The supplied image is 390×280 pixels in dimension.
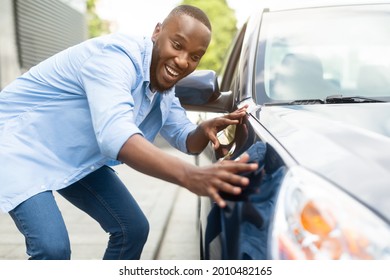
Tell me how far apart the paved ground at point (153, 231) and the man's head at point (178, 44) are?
180 cm

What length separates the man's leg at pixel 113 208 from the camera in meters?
2.22

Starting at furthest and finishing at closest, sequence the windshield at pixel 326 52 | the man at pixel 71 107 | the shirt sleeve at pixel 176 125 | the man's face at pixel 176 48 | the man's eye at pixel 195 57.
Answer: the shirt sleeve at pixel 176 125 < the windshield at pixel 326 52 < the man's eye at pixel 195 57 < the man's face at pixel 176 48 < the man at pixel 71 107

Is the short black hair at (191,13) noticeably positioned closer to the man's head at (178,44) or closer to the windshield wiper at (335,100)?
the man's head at (178,44)

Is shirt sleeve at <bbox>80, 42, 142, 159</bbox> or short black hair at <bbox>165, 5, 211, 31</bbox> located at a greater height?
short black hair at <bbox>165, 5, 211, 31</bbox>

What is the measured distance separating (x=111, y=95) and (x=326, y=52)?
1.21 m

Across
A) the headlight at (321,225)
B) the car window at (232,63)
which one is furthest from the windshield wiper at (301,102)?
the car window at (232,63)

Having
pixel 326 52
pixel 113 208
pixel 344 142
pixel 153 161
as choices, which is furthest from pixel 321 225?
pixel 326 52

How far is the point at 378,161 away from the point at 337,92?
3.12ft

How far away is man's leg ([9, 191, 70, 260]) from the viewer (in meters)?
1.74

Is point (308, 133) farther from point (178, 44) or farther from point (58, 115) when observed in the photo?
point (58, 115)

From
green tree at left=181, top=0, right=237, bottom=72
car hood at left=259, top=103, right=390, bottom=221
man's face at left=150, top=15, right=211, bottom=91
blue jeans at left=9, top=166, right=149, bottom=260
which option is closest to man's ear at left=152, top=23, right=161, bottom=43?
man's face at left=150, top=15, right=211, bottom=91

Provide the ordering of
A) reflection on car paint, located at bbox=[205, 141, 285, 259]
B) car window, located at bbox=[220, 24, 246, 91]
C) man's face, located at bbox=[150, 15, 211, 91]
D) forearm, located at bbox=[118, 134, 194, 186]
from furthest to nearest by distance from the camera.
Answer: car window, located at bbox=[220, 24, 246, 91]
man's face, located at bbox=[150, 15, 211, 91]
forearm, located at bbox=[118, 134, 194, 186]
reflection on car paint, located at bbox=[205, 141, 285, 259]

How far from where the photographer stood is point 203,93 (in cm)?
238

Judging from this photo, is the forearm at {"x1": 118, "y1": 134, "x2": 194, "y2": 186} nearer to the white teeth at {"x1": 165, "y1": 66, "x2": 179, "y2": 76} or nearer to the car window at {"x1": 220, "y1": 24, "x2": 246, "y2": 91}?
the white teeth at {"x1": 165, "y1": 66, "x2": 179, "y2": 76}
